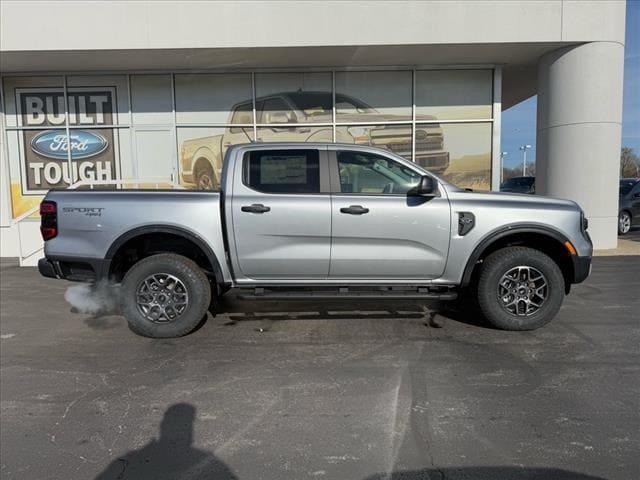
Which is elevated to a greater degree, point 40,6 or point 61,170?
point 40,6

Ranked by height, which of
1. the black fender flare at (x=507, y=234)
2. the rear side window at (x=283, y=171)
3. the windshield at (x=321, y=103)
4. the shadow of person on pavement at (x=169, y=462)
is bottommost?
the shadow of person on pavement at (x=169, y=462)

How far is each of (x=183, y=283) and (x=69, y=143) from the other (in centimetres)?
935

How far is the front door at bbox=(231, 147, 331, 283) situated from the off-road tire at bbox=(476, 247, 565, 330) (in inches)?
65.4

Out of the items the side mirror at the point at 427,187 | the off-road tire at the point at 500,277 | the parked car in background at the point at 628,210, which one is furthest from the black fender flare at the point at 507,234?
the parked car in background at the point at 628,210

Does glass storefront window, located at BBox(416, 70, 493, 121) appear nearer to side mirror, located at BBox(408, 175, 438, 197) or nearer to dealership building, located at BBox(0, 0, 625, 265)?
dealership building, located at BBox(0, 0, 625, 265)

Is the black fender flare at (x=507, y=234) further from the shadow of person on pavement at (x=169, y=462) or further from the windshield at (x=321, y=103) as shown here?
the windshield at (x=321, y=103)

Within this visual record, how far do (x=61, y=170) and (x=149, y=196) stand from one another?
907cm

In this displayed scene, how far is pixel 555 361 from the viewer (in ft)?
15.1

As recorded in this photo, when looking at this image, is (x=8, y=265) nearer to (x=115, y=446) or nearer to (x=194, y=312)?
(x=194, y=312)

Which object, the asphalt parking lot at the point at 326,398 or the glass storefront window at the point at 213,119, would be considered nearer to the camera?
the asphalt parking lot at the point at 326,398

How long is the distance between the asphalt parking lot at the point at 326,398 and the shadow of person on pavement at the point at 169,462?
1cm

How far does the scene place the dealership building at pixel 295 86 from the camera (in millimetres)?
10539

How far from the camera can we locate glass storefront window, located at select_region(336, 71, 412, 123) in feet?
41.1

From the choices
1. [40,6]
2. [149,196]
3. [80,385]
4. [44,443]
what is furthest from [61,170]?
[44,443]
